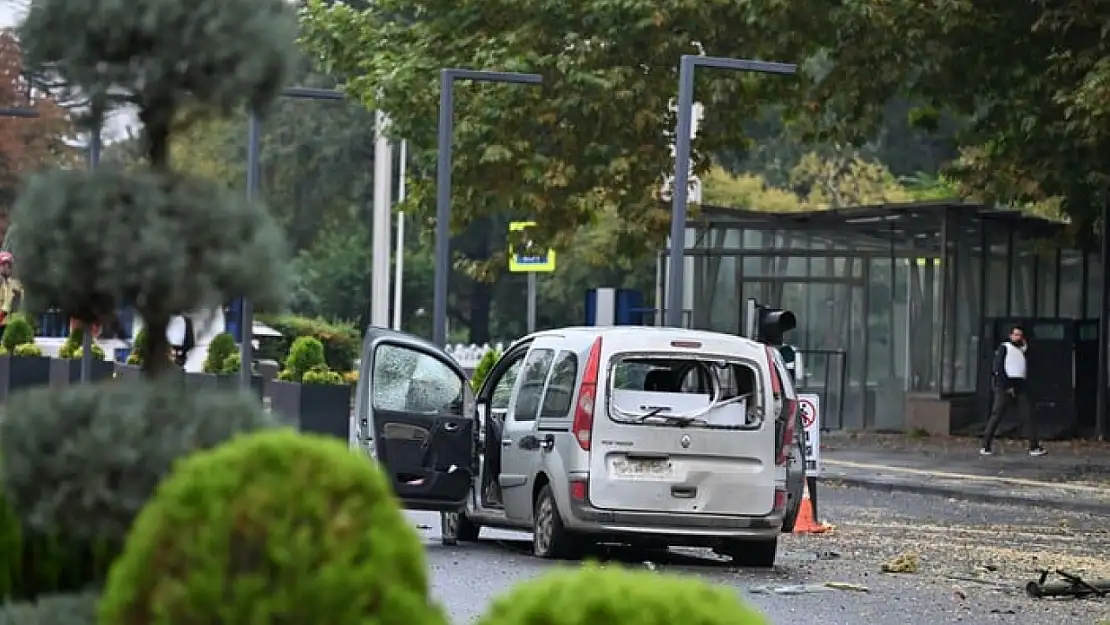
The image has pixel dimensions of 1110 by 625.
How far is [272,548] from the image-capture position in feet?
13.4

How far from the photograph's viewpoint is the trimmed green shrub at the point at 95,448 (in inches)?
185

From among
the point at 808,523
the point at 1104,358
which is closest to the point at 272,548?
the point at 808,523

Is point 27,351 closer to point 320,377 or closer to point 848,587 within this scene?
point 320,377

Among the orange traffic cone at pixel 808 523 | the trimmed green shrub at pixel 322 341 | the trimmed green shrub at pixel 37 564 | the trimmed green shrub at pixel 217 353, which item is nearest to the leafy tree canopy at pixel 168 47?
the trimmed green shrub at pixel 37 564

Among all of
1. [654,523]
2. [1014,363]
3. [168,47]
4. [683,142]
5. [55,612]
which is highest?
[683,142]

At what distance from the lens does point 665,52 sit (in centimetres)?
3284

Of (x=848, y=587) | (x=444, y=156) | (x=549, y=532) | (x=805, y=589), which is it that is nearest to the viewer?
(x=805, y=589)

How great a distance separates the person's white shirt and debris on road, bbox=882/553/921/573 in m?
16.2

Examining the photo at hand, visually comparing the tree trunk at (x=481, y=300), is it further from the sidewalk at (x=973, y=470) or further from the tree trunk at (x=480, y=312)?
the sidewalk at (x=973, y=470)

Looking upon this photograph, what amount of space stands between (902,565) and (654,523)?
71.8 inches

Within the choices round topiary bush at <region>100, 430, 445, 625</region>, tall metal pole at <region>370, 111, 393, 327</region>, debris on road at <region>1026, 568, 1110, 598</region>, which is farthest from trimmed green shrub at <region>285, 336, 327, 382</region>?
round topiary bush at <region>100, 430, 445, 625</region>

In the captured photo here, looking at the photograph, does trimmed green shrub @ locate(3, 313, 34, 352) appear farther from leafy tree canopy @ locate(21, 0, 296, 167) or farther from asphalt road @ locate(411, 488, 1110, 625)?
leafy tree canopy @ locate(21, 0, 296, 167)

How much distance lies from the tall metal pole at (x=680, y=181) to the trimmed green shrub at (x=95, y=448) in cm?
2398

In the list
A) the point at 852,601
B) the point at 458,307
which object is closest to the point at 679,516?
the point at 852,601
